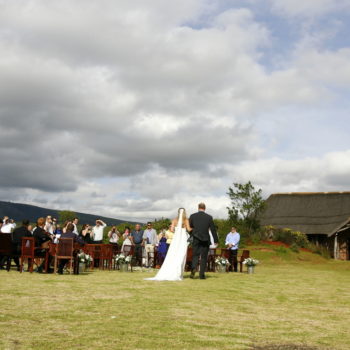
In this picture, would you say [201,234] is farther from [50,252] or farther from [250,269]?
[250,269]

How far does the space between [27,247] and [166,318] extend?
952 cm

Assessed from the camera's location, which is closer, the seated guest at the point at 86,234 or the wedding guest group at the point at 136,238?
the wedding guest group at the point at 136,238

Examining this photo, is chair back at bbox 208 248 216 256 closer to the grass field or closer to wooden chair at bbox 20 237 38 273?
wooden chair at bbox 20 237 38 273

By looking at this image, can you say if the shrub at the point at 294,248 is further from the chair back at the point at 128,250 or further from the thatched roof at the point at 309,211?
the chair back at the point at 128,250

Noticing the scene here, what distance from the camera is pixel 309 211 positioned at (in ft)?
156

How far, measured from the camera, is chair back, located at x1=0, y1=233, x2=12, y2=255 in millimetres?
15523

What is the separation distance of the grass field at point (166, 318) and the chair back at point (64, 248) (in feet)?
13.3

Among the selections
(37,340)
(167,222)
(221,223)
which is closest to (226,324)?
(37,340)

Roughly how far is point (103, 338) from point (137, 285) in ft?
20.3

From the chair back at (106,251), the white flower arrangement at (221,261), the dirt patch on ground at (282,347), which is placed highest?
the chair back at (106,251)

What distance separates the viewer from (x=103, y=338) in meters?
5.45

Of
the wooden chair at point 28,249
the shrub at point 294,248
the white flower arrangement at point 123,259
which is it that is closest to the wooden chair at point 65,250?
the wooden chair at point 28,249

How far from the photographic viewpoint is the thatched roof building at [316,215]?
4188 cm

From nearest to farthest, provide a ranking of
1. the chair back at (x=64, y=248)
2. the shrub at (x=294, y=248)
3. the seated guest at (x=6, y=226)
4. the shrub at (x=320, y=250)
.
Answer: the chair back at (x=64, y=248) → the seated guest at (x=6, y=226) → the shrub at (x=294, y=248) → the shrub at (x=320, y=250)
